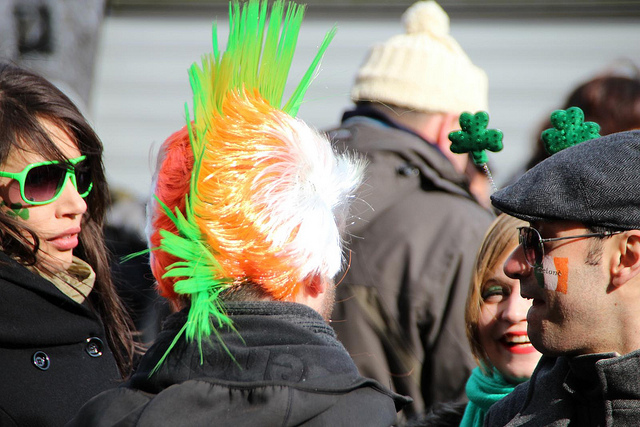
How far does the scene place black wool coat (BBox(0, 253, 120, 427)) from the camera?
6.29ft

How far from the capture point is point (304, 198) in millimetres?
1668

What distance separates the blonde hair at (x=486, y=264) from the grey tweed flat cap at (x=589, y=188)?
19.0 inches

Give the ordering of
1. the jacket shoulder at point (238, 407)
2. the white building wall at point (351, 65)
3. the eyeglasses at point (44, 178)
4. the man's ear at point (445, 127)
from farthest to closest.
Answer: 1. the white building wall at point (351, 65)
2. the man's ear at point (445, 127)
3. the eyeglasses at point (44, 178)
4. the jacket shoulder at point (238, 407)

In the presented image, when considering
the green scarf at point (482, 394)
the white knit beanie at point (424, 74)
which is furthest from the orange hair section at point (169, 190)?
the white knit beanie at point (424, 74)

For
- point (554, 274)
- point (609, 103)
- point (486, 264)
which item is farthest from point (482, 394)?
point (609, 103)

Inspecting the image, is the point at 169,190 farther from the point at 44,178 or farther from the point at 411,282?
the point at 411,282

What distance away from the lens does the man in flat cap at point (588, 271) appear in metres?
1.57

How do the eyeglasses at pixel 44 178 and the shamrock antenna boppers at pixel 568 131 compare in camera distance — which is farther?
the eyeglasses at pixel 44 178

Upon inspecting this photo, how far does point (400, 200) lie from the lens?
292 cm

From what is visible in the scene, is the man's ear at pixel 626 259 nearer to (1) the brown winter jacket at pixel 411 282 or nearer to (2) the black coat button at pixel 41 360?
(1) the brown winter jacket at pixel 411 282

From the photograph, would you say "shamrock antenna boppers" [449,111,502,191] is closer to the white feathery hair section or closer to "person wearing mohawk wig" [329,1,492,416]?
the white feathery hair section

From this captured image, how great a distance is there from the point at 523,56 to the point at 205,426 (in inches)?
234

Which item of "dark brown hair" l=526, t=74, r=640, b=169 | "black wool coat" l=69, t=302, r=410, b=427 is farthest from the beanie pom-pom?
"black wool coat" l=69, t=302, r=410, b=427

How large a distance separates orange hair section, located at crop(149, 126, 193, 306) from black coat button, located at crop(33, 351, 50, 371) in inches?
20.1
